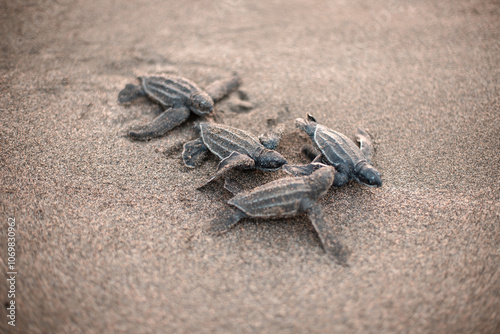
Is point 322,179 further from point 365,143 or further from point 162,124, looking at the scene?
point 162,124

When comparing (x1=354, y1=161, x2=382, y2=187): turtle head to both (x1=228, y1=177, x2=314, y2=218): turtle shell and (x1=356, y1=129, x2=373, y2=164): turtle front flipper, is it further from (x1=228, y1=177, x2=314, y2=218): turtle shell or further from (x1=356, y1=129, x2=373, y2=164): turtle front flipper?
(x1=228, y1=177, x2=314, y2=218): turtle shell

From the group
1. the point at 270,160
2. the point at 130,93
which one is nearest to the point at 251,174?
the point at 270,160

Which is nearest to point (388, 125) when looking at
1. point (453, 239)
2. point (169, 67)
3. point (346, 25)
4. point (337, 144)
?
point (337, 144)

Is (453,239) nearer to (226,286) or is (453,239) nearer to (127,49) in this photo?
(226,286)

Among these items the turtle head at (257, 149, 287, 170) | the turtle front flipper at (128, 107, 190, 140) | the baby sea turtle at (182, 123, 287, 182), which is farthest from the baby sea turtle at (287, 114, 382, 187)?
the turtle front flipper at (128, 107, 190, 140)

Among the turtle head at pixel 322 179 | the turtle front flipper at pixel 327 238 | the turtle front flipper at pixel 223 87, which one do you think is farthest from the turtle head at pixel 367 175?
the turtle front flipper at pixel 223 87

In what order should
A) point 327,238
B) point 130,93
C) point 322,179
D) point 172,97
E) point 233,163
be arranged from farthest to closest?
point 130,93 → point 172,97 → point 233,163 → point 322,179 → point 327,238
